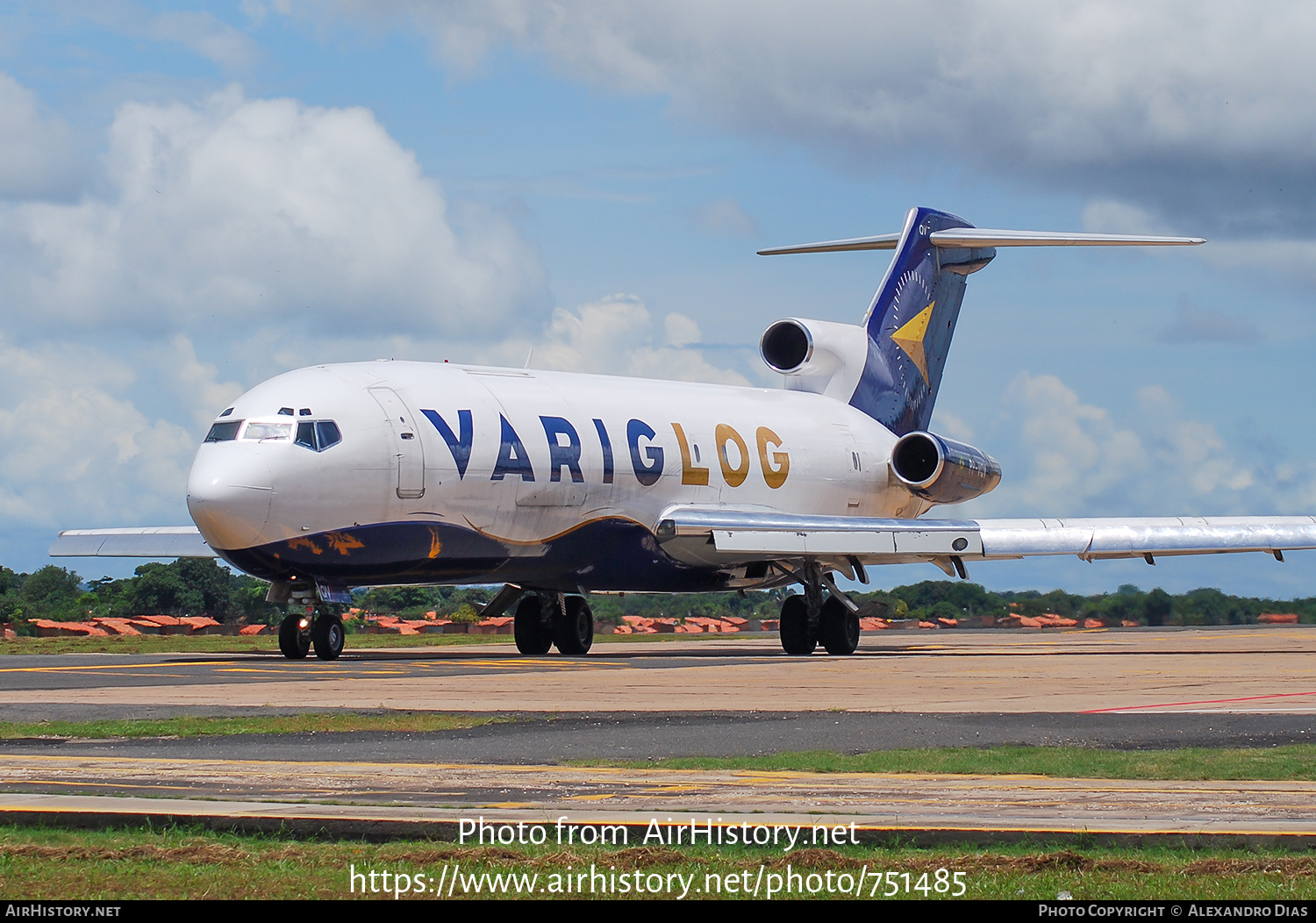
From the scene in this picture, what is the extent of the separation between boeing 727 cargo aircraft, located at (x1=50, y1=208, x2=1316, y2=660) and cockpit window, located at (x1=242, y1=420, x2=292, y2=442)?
4cm

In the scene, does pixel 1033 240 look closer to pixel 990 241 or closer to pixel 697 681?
pixel 990 241

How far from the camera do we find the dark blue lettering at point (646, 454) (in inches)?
1303

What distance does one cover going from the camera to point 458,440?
2909 cm

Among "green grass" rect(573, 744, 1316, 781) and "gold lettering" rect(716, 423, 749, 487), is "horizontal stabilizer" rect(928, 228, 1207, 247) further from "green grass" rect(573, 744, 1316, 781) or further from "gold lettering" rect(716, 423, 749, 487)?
"green grass" rect(573, 744, 1316, 781)

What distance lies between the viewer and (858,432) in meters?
40.8

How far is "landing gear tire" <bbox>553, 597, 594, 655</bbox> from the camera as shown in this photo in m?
34.0

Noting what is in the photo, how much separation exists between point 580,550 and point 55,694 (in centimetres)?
1408

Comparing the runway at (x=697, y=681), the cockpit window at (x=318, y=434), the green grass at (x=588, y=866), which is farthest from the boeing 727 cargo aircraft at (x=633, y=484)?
the green grass at (x=588, y=866)

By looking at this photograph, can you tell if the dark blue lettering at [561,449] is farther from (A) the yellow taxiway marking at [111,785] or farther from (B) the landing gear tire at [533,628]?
(A) the yellow taxiway marking at [111,785]

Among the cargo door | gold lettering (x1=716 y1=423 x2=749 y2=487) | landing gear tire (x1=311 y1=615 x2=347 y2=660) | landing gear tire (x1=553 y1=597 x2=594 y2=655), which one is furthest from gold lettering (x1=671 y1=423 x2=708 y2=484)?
landing gear tire (x1=311 y1=615 x2=347 y2=660)

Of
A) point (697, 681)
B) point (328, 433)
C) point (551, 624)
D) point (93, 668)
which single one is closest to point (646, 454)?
point (551, 624)

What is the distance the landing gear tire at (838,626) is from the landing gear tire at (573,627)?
4.99 metres
